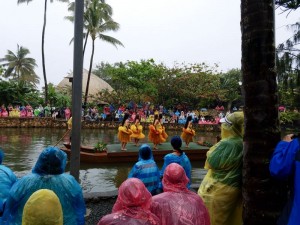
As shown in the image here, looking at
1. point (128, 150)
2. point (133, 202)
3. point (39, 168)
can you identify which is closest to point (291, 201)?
point (133, 202)

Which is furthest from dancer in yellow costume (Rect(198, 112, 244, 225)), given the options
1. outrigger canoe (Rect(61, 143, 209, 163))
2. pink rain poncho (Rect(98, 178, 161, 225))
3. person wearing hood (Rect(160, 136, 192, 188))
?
outrigger canoe (Rect(61, 143, 209, 163))

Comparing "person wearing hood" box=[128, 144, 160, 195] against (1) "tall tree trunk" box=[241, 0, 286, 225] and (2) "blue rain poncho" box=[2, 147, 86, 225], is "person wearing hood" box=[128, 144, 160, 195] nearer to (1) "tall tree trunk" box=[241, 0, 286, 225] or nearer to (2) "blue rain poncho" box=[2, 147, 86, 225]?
(2) "blue rain poncho" box=[2, 147, 86, 225]

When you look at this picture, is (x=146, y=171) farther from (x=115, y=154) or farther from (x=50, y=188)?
(x=115, y=154)

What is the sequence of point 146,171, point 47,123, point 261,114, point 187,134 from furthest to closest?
point 47,123
point 187,134
point 146,171
point 261,114

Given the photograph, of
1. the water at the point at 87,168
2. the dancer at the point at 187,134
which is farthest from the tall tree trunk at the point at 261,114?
the dancer at the point at 187,134

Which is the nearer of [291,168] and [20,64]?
[291,168]

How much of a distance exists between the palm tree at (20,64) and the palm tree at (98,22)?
1783 centimetres

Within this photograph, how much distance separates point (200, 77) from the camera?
31.0 m

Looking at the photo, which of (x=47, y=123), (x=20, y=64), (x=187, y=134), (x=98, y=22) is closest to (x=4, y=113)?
(x=47, y=123)

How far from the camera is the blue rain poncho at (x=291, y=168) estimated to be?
240 cm

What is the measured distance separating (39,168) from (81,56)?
2.16m

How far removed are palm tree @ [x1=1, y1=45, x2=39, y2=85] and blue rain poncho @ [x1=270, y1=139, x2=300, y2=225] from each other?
4262cm

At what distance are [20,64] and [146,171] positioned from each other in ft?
135

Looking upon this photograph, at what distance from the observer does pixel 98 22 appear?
89.4 ft
